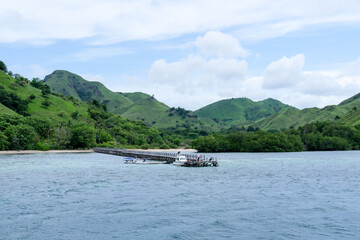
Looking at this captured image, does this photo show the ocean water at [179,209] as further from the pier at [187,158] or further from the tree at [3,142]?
the tree at [3,142]

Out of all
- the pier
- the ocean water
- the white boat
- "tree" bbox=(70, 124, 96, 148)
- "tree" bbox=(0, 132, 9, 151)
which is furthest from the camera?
"tree" bbox=(70, 124, 96, 148)

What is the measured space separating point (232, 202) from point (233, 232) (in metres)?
13.7

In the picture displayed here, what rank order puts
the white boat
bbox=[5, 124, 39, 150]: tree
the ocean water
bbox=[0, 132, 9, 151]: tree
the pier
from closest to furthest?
the ocean water < the pier < the white boat < bbox=[0, 132, 9, 151]: tree < bbox=[5, 124, 39, 150]: tree

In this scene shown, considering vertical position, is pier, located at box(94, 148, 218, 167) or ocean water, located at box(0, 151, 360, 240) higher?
pier, located at box(94, 148, 218, 167)

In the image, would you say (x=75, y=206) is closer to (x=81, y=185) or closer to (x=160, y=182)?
(x=81, y=185)

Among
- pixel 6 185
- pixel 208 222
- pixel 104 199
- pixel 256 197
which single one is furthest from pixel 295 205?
pixel 6 185

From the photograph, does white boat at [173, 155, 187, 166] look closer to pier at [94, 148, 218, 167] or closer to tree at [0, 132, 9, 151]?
pier at [94, 148, 218, 167]

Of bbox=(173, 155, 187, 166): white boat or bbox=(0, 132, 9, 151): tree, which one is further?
bbox=(0, 132, 9, 151): tree

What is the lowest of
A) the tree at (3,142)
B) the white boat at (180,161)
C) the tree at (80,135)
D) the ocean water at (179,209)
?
the ocean water at (179,209)

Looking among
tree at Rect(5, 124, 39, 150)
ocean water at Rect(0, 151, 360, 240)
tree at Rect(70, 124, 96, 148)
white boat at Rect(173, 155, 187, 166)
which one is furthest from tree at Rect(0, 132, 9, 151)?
ocean water at Rect(0, 151, 360, 240)

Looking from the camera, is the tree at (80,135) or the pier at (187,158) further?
the tree at (80,135)

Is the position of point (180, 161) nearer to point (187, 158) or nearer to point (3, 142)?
point (187, 158)

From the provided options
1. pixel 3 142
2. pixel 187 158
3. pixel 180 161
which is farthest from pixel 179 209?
pixel 3 142

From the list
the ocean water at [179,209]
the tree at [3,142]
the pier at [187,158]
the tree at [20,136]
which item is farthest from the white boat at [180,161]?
the tree at [20,136]
